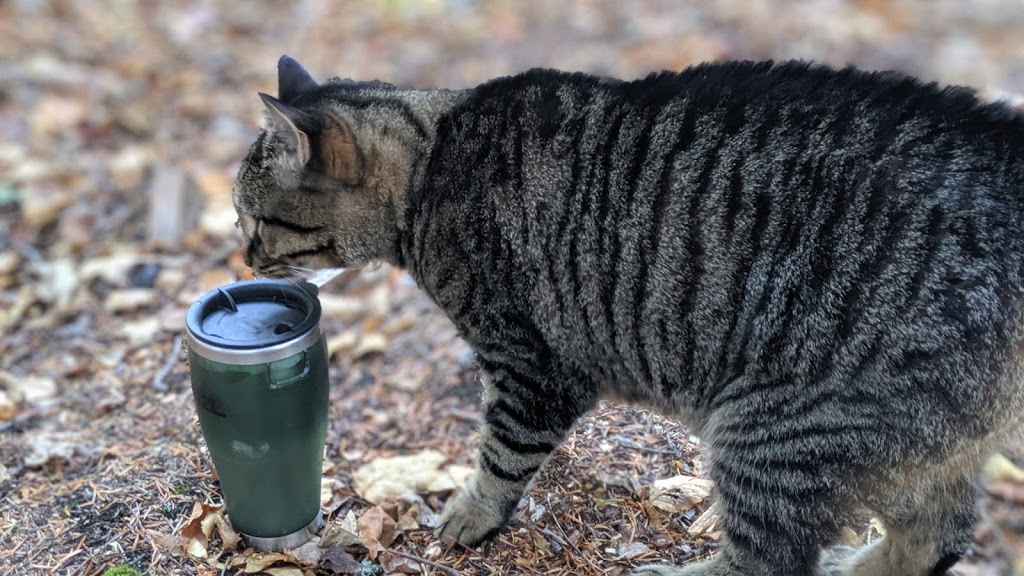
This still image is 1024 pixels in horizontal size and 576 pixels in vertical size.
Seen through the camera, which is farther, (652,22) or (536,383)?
(652,22)

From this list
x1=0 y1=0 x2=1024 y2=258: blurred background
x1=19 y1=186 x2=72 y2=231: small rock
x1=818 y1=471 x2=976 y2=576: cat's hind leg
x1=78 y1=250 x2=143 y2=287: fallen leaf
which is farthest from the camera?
x1=0 y1=0 x2=1024 y2=258: blurred background

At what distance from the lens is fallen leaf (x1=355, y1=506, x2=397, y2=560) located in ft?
10.1

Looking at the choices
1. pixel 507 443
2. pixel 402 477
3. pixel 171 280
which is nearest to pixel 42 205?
pixel 171 280

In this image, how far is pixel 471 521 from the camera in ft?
10.3

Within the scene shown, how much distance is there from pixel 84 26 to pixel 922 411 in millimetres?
7662

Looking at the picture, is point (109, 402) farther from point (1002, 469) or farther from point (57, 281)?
point (1002, 469)

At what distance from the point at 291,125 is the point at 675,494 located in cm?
179

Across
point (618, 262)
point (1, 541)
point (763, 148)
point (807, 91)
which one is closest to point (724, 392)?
point (618, 262)

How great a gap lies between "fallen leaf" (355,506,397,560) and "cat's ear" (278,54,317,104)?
4.87ft

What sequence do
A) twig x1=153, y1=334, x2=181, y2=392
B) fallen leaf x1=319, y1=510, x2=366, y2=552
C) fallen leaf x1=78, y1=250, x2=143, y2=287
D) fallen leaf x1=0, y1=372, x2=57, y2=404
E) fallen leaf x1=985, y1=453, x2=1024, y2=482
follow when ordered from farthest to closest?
fallen leaf x1=78, y1=250, x2=143, y2=287, fallen leaf x1=0, y1=372, x2=57, y2=404, twig x1=153, y1=334, x2=181, y2=392, fallen leaf x1=319, y1=510, x2=366, y2=552, fallen leaf x1=985, y1=453, x2=1024, y2=482

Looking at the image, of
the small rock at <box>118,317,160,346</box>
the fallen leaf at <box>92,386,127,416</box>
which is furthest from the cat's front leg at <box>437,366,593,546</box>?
the small rock at <box>118,317,160,346</box>

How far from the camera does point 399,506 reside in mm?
3432

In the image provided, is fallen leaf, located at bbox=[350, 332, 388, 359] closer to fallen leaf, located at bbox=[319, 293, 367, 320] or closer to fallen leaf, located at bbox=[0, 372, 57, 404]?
fallen leaf, located at bbox=[319, 293, 367, 320]

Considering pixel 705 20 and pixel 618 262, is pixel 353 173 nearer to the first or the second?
pixel 618 262
